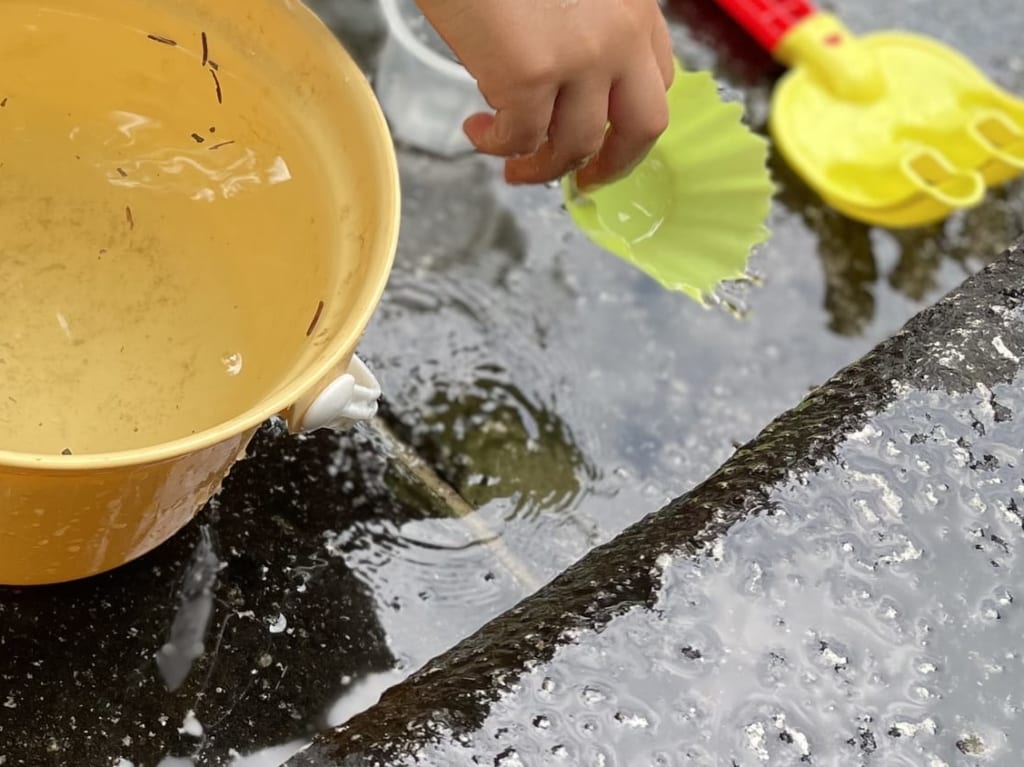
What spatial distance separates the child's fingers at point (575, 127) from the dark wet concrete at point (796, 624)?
35 centimetres

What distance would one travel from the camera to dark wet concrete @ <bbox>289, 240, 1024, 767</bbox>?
101 cm

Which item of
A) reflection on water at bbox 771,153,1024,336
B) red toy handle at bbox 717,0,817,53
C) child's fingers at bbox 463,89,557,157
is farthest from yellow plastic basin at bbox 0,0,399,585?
red toy handle at bbox 717,0,817,53

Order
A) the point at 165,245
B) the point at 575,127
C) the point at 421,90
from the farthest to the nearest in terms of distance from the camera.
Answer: the point at 421,90 < the point at 165,245 < the point at 575,127

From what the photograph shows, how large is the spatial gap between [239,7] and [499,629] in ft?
2.16

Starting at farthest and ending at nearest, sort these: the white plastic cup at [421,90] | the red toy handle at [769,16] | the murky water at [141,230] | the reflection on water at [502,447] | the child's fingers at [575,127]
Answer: the red toy handle at [769,16], the white plastic cup at [421,90], the reflection on water at [502,447], the murky water at [141,230], the child's fingers at [575,127]

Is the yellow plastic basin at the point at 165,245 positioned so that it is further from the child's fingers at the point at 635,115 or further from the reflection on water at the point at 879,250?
the reflection on water at the point at 879,250

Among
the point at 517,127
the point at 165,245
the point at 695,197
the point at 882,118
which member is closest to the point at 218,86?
the point at 165,245

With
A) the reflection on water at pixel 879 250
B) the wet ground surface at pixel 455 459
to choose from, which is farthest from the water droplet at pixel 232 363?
the reflection on water at pixel 879 250

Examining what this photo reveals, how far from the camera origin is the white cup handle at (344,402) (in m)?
1.00

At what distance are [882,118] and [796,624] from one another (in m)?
1.29

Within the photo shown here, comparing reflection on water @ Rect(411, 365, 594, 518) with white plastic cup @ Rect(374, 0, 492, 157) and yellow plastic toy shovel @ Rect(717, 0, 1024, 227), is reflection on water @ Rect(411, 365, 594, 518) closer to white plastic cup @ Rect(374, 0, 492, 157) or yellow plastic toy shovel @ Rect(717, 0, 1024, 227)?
white plastic cup @ Rect(374, 0, 492, 157)

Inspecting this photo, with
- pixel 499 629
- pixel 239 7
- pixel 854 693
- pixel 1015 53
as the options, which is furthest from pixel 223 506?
pixel 1015 53

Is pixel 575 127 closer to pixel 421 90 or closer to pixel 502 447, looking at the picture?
pixel 502 447

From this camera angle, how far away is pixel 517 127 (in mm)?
1107
